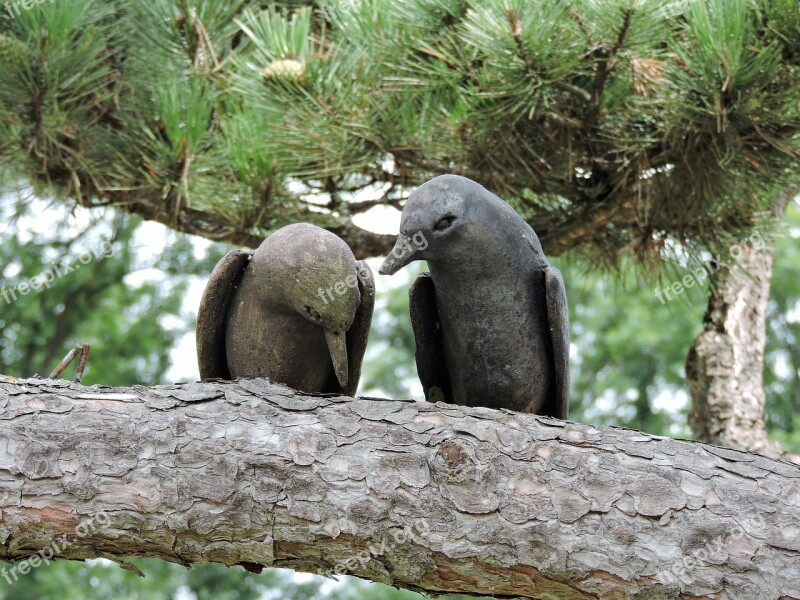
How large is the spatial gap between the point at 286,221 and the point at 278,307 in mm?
944

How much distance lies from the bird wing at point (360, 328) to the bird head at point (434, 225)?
0.13 meters

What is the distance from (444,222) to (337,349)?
0.34m

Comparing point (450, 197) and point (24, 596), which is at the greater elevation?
point (450, 197)

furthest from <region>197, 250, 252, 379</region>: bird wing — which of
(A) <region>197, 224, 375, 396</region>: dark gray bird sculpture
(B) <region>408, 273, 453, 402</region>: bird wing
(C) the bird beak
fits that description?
(B) <region>408, 273, 453, 402</region>: bird wing

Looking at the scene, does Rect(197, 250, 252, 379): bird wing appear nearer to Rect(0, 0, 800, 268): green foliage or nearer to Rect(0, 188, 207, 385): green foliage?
Rect(0, 0, 800, 268): green foliage

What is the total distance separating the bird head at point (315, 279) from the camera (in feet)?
5.91

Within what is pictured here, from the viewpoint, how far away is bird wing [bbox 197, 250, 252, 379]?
6.37 feet

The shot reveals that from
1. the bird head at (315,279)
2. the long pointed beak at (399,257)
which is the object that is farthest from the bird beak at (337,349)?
the long pointed beak at (399,257)

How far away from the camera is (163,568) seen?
6.58 metres

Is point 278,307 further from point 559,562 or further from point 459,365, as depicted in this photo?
point 559,562

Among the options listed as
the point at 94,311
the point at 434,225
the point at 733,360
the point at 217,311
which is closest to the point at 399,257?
the point at 434,225

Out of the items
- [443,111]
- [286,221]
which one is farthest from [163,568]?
[443,111]

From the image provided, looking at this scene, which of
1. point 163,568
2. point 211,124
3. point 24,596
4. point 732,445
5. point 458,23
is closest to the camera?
point 458,23

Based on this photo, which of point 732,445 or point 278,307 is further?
point 732,445
